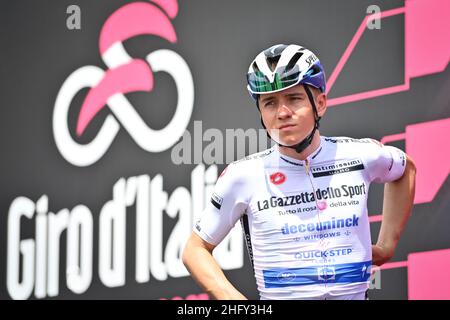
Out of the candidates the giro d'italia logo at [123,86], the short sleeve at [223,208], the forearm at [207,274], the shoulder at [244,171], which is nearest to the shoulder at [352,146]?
the shoulder at [244,171]

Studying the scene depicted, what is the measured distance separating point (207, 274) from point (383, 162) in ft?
3.22

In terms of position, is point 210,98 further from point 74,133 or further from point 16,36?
point 16,36

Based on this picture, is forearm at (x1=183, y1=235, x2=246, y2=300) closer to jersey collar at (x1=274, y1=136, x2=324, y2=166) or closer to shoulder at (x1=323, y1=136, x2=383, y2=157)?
jersey collar at (x1=274, y1=136, x2=324, y2=166)

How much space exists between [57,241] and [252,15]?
2.23m

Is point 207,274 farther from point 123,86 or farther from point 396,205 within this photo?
point 123,86

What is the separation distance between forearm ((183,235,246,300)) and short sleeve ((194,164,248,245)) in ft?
0.24

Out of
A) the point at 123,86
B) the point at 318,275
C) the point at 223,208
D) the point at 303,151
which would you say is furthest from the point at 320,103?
the point at 123,86

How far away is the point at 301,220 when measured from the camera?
2.59m

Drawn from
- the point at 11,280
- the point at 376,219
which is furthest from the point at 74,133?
the point at 376,219

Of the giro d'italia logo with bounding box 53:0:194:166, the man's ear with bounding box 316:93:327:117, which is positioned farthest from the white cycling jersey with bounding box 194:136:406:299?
the giro d'italia logo with bounding box 53:0:194:166

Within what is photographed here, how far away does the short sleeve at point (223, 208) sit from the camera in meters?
2.61

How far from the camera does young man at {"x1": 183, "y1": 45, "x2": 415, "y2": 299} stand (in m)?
2.55

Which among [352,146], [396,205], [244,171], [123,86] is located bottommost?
[396,205]
